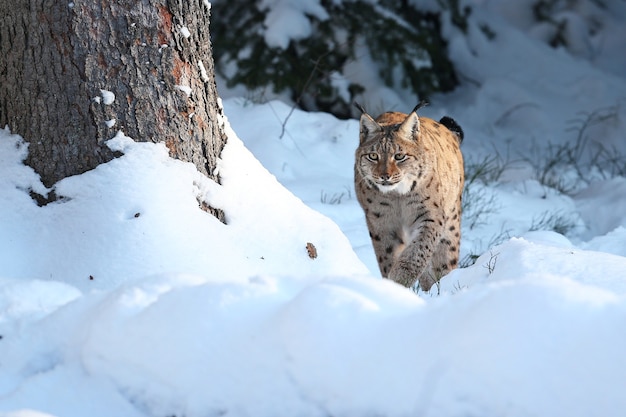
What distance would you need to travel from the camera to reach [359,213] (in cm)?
559

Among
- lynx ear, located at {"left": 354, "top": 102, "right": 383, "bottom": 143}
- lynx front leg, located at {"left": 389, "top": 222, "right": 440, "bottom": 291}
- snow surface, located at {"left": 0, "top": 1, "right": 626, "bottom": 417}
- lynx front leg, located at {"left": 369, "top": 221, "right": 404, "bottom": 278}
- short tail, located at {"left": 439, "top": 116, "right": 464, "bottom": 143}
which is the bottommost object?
lynx front leg, located at {"left": 369, "top": 221, "right": 404, "bottom": 278}

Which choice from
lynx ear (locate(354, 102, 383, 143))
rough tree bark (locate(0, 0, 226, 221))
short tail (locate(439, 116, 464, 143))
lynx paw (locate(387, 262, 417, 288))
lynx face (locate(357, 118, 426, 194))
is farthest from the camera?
short tail (locate(439, 116, 464, 143))

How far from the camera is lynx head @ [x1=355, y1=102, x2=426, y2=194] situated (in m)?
4.46

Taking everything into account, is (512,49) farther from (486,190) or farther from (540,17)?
(486,190)

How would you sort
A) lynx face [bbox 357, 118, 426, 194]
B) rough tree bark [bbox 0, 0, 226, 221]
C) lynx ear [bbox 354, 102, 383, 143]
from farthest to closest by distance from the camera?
lynx ear [bbox 354, 102, 383, 143] < lynx face [bbox 357, 118, 426, 194] < rough tree bark [bbox 0, 0, 226, 221]

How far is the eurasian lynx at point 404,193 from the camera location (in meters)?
4.46

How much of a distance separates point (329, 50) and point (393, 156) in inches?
103

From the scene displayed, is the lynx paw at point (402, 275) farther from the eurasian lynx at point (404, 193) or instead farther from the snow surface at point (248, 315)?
the snow surface at point (248, 315)

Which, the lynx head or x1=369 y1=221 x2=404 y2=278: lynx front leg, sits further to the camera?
x1=369 y1=221 x2=404 y2=278: lynx front leg

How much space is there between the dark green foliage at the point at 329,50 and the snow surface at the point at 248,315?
3464mm

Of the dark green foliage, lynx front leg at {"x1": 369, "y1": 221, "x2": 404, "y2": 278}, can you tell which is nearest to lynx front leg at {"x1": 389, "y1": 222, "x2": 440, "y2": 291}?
lynx front leg at {"x1": 369, "y1": 221, "x2": 404, "y2": 278}

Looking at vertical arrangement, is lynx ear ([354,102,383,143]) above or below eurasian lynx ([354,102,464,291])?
above

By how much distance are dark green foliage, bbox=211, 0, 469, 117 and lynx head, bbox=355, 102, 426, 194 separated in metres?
2.22

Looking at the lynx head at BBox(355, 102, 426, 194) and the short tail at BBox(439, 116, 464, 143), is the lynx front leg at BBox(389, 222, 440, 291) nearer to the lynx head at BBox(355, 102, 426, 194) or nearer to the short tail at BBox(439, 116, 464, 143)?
the lynx head at BBox(355, 102, 426, 194)
